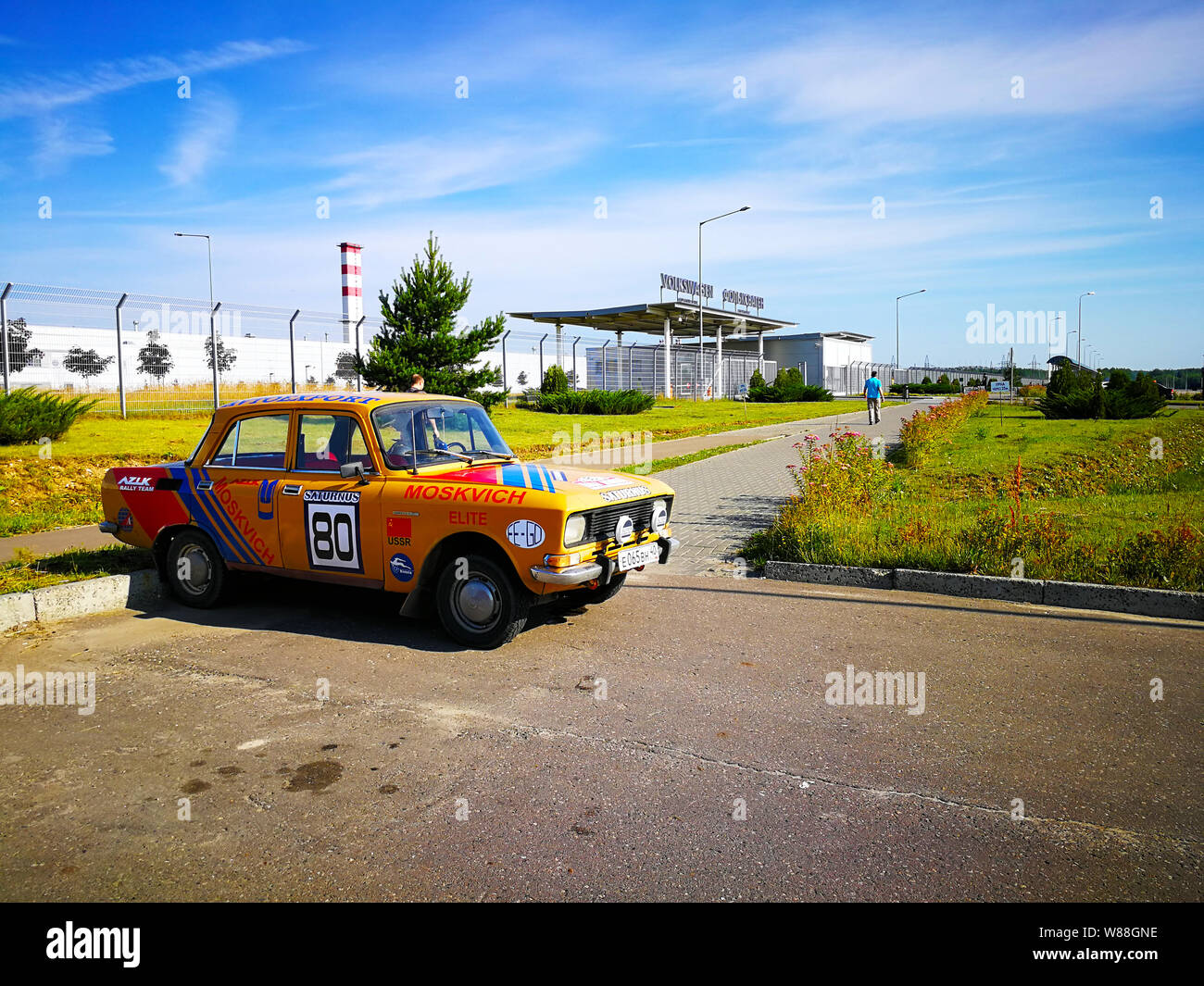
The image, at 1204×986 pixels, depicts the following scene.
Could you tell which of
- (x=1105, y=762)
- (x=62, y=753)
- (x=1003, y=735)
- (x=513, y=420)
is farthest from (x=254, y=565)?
(x=513, y=420)

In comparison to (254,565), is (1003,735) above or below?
below

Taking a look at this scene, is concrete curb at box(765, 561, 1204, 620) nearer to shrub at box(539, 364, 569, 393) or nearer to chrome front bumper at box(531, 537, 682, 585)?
chrome front bumper at box(531, 537, 682, 585)

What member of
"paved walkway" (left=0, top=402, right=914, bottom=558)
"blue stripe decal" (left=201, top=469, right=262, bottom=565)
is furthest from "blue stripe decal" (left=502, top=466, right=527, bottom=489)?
"blue stripe decal" (left=201, top=469, right=262, bottom=565)

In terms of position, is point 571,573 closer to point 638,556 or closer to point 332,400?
point 638,556

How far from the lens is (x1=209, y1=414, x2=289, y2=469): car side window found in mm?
6863

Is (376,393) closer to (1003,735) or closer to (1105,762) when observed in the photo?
(1003,735)

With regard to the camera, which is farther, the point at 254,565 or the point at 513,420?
the point at 513,420

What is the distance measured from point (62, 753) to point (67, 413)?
1396 cm

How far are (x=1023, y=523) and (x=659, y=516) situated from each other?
3.60 m

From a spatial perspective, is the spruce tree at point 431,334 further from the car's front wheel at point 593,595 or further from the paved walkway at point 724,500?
the car's front wheel at point 593,595

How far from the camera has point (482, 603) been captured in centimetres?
590

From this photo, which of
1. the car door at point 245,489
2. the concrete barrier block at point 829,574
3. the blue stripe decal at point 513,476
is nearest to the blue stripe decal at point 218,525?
the car door at point 245,489

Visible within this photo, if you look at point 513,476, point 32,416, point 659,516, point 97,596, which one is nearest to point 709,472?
point 659,516

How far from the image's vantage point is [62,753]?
14.1 feet
